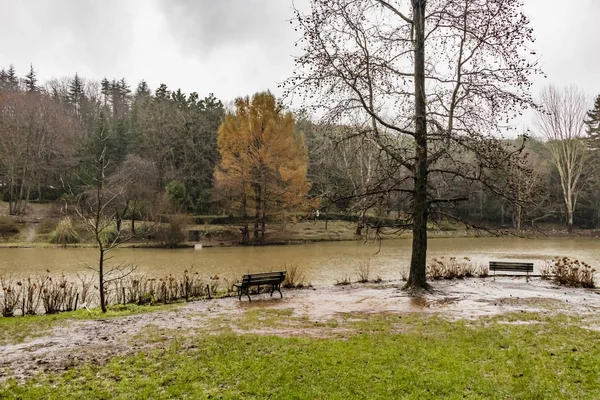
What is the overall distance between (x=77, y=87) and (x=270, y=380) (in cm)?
7359

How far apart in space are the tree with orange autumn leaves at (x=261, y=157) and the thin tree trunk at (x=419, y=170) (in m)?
21.2

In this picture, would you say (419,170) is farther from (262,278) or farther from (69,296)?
(69,296)

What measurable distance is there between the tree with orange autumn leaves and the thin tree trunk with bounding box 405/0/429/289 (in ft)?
69.7

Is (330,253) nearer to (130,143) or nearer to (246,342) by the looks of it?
(246,342)

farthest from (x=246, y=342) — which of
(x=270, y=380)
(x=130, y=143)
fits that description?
(x=130, y=143)

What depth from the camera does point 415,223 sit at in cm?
1273

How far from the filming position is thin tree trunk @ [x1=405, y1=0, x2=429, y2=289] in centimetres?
1257

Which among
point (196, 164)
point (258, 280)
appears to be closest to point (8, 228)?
point (196, 164)

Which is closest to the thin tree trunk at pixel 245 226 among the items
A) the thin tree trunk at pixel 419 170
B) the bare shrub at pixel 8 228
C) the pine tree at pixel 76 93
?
the bare shrub at pixel 8 228

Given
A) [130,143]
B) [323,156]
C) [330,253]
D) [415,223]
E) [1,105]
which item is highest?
[1,105]

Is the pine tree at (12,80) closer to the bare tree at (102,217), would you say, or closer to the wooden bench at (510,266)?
the bare tree at (102,217)

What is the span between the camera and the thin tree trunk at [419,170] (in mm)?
12572

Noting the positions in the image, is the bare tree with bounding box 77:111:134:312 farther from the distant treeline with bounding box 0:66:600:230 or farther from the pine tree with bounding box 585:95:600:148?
the pine tree with bounding box 585:95:600:148

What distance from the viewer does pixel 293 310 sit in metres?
10.4
